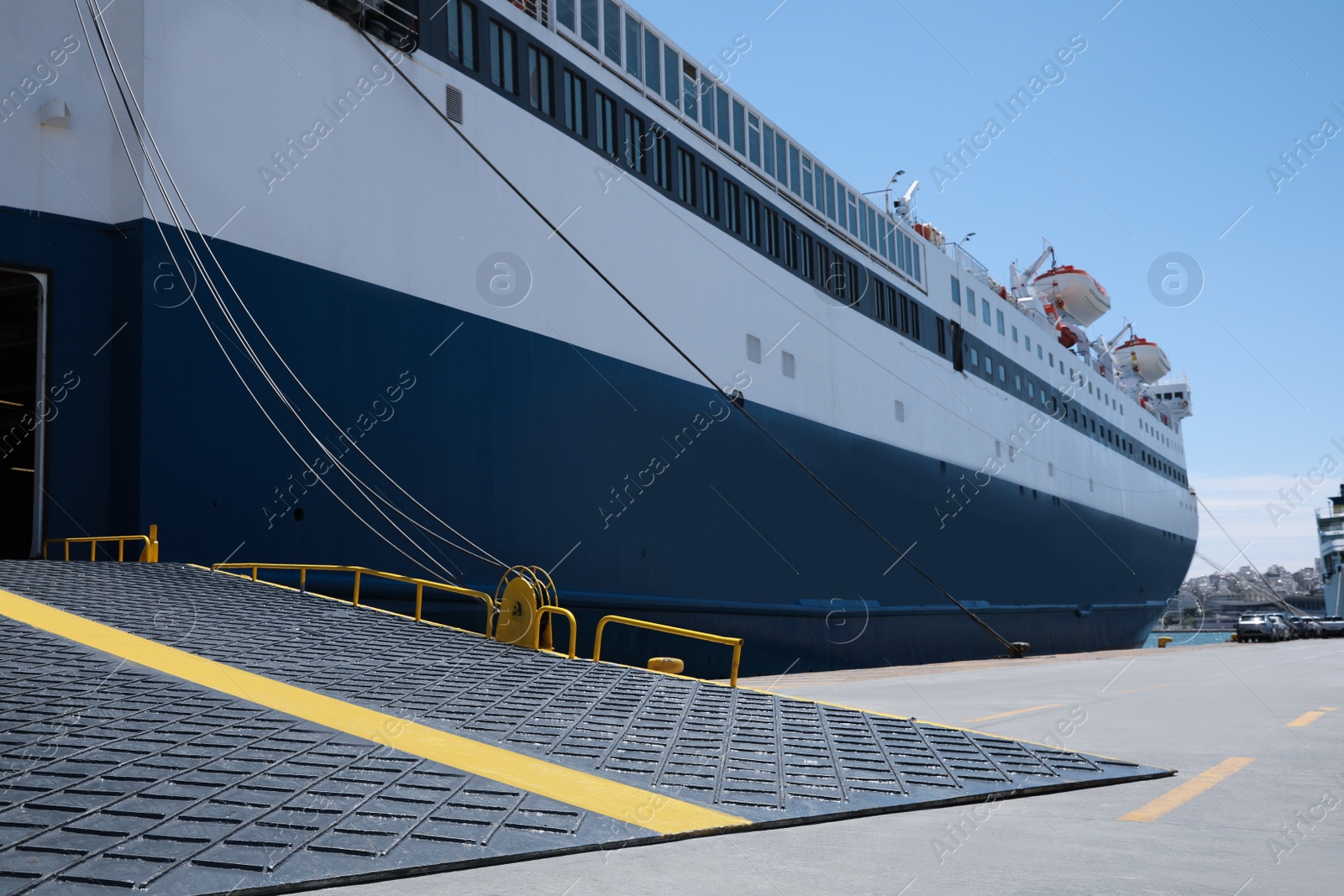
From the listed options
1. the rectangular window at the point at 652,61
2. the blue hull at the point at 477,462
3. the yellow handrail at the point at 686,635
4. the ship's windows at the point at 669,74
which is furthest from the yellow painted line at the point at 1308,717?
the ship's windows at the point at 669,74

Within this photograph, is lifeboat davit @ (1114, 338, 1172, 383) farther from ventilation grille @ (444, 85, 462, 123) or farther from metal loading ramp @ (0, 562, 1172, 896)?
metal loading ramp @ (0, 562, 1172, 896)

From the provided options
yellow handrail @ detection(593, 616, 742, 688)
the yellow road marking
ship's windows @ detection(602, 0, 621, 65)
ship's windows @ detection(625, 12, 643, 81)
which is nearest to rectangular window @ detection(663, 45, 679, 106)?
ship's windows @ detection(625, 12, 643, 81)

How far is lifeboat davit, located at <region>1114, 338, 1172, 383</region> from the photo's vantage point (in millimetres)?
50312

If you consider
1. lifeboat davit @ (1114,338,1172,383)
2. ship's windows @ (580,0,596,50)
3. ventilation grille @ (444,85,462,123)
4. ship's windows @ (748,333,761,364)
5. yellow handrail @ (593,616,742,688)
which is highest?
lifeboat davit @ (1114,338,1172,383)

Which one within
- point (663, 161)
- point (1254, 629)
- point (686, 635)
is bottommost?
point (1254, 629)

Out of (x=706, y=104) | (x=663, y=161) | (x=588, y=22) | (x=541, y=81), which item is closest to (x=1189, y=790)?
(x=541, y=81)

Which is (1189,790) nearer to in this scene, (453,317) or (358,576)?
(358,576)

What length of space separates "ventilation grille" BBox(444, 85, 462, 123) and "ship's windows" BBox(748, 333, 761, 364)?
7.42 m

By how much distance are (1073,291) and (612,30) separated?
3009cm

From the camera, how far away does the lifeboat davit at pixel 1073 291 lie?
4106 cm

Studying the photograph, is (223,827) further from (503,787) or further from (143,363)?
(143,363)

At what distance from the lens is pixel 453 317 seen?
40.9 ft

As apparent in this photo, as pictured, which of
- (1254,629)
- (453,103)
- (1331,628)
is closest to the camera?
(453,103)

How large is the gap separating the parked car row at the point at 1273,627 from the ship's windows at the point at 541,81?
27.8m
